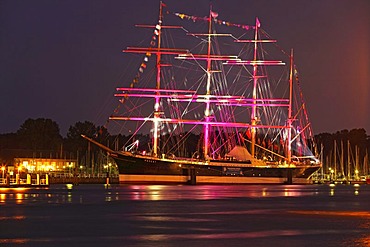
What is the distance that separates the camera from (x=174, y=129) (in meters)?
137

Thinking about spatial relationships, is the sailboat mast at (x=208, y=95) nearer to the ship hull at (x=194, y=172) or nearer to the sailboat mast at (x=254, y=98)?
the ship hull at (x=194, y=172)

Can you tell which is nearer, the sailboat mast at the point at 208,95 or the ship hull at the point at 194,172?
the ship hull at the point at 194,172

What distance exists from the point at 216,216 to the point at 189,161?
98298mm

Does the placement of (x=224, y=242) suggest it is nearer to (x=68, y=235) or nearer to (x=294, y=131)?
(x=68, y=235)

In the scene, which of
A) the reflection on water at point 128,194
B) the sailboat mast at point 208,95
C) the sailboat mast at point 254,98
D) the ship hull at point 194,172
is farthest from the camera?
the sailboat mast at point 254,98

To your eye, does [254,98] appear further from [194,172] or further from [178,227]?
[178,227]

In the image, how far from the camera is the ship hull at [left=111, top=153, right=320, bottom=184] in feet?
444

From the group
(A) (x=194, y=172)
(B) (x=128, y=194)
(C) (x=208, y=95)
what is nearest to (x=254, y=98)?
(C) (x=208, y=95)

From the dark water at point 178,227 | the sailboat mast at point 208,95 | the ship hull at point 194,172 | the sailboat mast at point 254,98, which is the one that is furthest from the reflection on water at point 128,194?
the sailboat mast at point 254,98

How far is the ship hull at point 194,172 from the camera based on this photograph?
135 metres

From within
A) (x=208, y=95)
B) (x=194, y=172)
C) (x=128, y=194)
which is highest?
(x=208, y=95)

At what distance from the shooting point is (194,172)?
140500mm

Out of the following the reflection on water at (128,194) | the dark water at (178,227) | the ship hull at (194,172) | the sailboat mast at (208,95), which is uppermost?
the sailboat mast at (208,95)

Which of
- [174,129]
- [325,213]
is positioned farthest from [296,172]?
[325,213]
